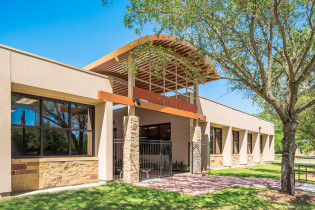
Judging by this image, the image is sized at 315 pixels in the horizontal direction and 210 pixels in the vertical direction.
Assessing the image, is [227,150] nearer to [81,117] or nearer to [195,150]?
[195,150]

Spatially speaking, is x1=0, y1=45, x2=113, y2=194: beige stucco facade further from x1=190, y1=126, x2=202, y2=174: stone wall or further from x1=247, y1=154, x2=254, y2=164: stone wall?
x1=247, y1=154, x2=254, y2=164: stone wall

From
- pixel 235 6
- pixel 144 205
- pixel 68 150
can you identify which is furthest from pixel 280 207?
pixel 68 150

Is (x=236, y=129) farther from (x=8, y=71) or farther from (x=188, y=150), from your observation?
(x=8, y=71)

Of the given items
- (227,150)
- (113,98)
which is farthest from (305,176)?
(113,98)

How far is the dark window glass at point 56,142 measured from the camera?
918cm

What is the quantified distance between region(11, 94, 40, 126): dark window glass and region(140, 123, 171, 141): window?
32.7ft

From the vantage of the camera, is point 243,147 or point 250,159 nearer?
point 243,147

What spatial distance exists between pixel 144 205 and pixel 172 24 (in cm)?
627

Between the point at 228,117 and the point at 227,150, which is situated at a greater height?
the point at 228,117

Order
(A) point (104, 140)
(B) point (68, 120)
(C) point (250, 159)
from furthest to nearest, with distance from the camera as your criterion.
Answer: (C) point (250, 159) → (A) point (104, 140) → (B) point (68, 120)

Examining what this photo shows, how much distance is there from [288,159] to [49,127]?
8.80 m

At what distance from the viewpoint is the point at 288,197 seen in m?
7.96

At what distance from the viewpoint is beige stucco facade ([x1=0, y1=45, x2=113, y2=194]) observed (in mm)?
7574

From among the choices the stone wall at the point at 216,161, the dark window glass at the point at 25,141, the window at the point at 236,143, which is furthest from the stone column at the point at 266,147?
the dark window glass at the point at 25,141
